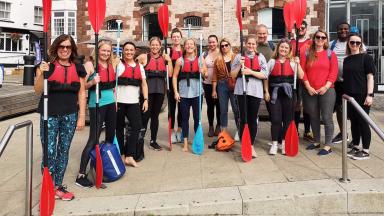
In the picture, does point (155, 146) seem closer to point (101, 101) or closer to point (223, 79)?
point (223, 79)

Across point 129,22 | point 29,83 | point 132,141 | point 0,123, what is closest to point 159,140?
point 132,141

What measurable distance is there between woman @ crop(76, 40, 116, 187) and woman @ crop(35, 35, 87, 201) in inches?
12.9

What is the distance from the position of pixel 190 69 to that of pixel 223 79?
2.51 ft

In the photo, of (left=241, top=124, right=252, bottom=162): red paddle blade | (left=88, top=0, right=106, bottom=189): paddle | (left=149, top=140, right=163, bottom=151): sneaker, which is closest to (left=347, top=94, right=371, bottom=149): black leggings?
(left=241, top=124, right=252, bottom=162): red paddle blade

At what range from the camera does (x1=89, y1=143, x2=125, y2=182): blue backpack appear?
4.75 meters

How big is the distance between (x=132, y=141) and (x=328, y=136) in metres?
3.02

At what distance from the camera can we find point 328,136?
5.94 m

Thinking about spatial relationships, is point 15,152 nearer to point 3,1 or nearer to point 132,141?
point 132,141

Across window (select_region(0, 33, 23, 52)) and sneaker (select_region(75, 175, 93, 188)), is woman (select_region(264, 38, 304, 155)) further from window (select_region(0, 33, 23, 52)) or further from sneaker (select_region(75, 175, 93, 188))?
window (select_region(0, 33, 23, 52))

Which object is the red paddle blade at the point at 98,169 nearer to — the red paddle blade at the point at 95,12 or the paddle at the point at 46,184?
the paddle at the point at 46,184

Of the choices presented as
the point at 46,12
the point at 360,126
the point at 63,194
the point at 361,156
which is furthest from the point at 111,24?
the point at 63,194

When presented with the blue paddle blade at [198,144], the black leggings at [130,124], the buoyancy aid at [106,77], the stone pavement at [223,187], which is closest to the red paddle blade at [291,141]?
the stone pavement at [223,187]

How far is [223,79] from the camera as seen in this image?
21.8ft

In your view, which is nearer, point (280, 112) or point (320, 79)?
point (320, 79)
